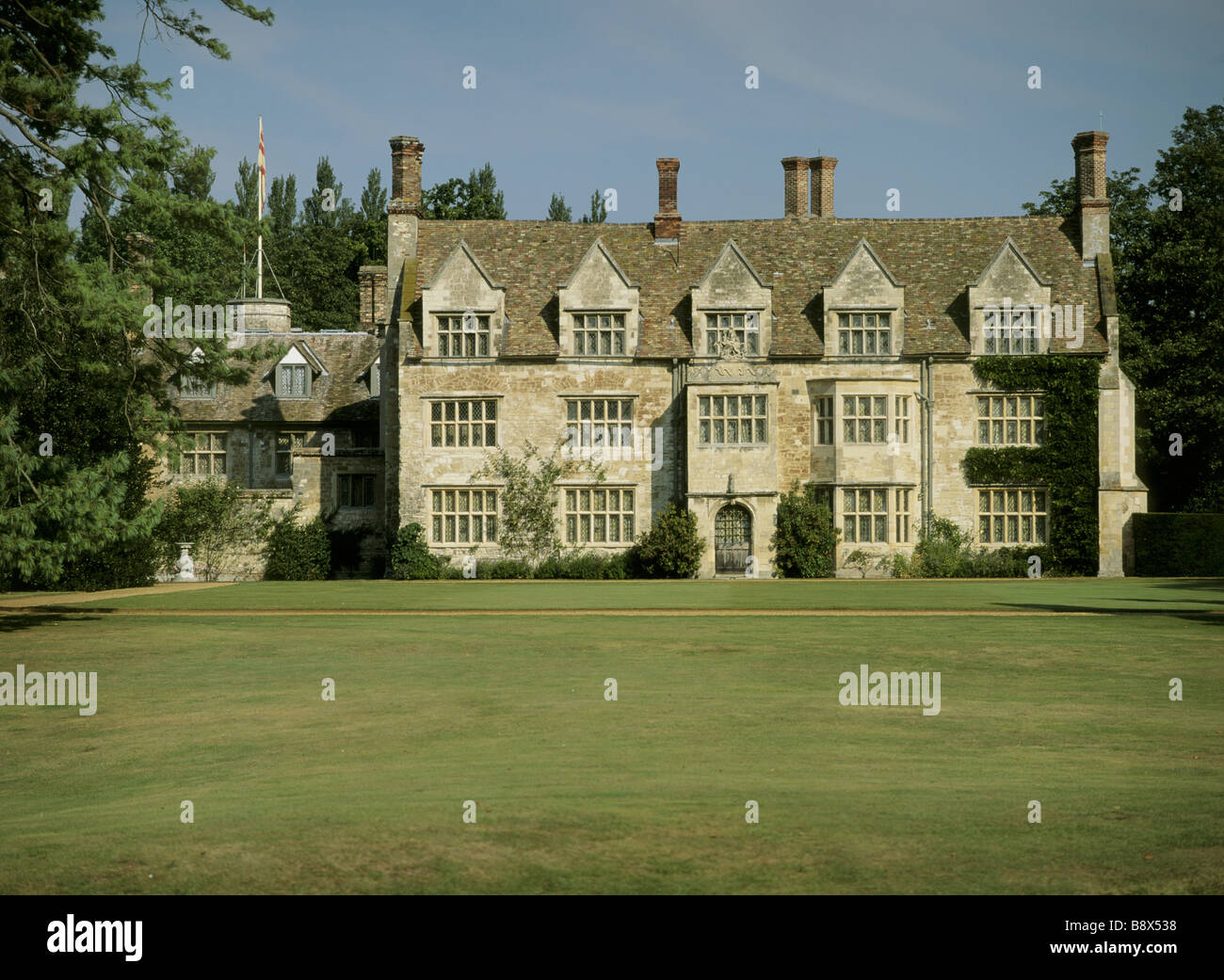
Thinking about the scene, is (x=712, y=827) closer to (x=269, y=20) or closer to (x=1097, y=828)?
(x=1097, y=828)

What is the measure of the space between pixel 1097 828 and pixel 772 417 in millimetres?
31541

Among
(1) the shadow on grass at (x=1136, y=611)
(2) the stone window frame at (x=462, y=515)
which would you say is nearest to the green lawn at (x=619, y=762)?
(1) the shadow on grass at (x=1136, y=611)

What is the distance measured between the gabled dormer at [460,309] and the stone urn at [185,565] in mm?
9412

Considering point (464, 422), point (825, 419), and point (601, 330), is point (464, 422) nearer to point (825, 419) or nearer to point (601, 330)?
point (601, 330)

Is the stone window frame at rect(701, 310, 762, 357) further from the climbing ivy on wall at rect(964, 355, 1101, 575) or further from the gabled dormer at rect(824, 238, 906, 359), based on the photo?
the climbing ivy on wall at rect(964, 355, 1101, 575)

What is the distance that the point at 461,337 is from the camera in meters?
41.4

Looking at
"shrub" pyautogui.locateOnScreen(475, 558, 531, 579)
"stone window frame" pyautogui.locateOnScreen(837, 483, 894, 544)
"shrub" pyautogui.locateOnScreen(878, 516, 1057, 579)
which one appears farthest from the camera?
"shrub" pyautogui.locateOnScreen(475, 558, 531, 579)

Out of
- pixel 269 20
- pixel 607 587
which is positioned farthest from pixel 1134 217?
pixel 269 20

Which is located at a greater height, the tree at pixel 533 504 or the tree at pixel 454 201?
the tree at pixel 454 201

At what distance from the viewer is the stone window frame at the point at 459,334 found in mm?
41250

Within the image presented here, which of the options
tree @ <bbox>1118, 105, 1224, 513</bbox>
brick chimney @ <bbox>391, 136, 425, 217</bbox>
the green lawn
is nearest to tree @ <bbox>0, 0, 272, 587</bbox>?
the green lawn

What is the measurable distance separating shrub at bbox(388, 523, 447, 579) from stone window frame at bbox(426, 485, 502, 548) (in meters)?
0.61

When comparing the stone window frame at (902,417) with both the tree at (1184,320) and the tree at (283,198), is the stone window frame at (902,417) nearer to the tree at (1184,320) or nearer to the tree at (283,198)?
→ the tree at (1184,320)

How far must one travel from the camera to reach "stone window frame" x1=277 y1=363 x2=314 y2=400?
46875 mm
